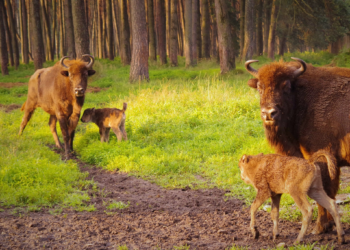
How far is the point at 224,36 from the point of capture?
63.3 ft

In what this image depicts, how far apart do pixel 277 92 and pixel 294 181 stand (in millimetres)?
1251

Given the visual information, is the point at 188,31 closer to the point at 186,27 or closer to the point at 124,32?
the point at 186,27

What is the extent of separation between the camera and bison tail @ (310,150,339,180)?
4516mm

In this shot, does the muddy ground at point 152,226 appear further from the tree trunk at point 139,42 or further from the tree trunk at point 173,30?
the tree trunk at point 173,30

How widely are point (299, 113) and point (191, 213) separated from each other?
2.31 metres

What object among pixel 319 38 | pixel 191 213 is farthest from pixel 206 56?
pixel 191 213

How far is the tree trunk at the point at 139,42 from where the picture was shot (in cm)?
1794

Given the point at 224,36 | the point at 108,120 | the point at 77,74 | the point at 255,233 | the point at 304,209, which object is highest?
the point at 224,36

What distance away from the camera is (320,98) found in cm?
500

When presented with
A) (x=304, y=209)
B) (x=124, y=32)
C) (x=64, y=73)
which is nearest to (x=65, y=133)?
(x=64, y=73)

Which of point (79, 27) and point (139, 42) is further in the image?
point (139, 42)

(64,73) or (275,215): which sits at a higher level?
(64,73)

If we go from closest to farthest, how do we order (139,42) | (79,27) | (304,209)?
(304,209) → (79,27) → (139,42)

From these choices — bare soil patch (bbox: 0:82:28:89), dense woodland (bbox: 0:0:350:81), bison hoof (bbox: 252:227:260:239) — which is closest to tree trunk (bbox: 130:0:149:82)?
dense woodland (bbox: 0:0:350:81)
